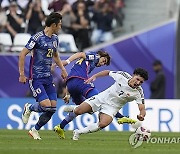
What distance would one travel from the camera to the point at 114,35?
2997 centimetres

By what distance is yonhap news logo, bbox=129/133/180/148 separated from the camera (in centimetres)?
1608

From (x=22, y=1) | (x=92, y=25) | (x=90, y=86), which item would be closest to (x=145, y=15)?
(x=92, y=25)

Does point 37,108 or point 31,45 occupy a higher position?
point 31,45

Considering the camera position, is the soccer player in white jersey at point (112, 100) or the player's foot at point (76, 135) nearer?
the soccer player in white jersey at point (112, 100)

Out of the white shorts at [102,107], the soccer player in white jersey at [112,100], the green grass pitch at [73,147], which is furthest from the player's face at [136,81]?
the green grass pitch at [73,147]

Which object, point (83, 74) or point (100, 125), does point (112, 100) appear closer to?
point (100, 125)

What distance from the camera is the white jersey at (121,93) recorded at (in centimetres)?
1675

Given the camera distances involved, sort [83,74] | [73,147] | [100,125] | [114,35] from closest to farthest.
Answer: [73,147] → [100,125] → [83,74] → [114,35]

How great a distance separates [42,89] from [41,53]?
2.39 ft

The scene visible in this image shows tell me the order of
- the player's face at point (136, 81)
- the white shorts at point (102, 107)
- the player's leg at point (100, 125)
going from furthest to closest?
the white shorts at point (102, 107), the player's leg at point (100, 125), the player's face at point (136, 81)

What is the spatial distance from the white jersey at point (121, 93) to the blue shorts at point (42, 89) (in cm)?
113

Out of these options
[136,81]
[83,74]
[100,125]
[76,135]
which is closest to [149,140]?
[100,125]

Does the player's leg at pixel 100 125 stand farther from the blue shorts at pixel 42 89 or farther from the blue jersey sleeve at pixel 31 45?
the blue jersey sleeve at pixel 31 45

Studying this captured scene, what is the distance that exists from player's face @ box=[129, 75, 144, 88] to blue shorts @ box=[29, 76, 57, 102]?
187 centimetres
